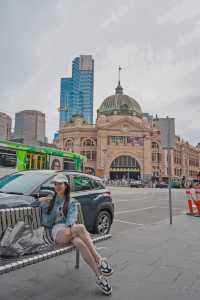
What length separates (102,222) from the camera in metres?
7.84

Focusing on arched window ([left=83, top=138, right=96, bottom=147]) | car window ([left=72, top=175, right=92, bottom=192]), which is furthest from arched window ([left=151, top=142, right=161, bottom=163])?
car window ([left=72, top=175, right=92, bottom=192])

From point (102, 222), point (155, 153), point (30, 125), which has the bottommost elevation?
point (102, 222)

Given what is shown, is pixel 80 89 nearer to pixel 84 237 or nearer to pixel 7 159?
pixel 7 159

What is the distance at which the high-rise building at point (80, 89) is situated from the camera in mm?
139500

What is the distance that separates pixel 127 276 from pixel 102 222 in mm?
3322

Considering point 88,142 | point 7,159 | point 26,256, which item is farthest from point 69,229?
point 88,142

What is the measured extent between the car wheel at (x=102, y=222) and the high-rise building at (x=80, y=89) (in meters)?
131

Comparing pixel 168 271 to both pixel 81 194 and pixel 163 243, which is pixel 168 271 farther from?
pixel 81 194

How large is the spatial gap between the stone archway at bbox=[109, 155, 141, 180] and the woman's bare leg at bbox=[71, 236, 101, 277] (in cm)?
8074

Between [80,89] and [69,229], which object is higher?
[80,89]

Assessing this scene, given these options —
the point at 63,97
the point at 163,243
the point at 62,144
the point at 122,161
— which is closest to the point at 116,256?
the point at 163,243

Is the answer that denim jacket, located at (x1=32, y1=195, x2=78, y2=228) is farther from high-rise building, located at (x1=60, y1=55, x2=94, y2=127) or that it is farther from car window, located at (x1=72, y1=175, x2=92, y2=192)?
high-rise building, located at (x1=60, y1=55, x2=94, y2=127)

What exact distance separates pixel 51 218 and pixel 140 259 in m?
1.98

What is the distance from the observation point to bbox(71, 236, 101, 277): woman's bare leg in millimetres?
3922
